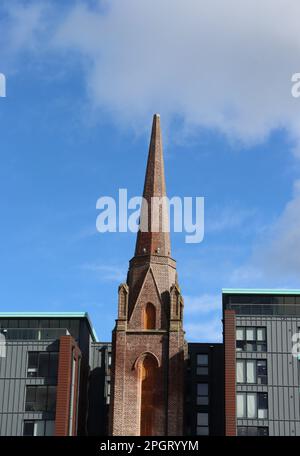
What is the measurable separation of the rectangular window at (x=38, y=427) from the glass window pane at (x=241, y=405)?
15.5 metres

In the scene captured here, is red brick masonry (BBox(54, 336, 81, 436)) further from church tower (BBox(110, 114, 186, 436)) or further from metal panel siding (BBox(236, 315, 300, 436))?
metal panel siding (BBox(236, 315, 300, 436))

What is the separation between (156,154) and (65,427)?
1213 inches

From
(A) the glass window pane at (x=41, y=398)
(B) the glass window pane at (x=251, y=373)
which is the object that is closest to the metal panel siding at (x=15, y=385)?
(A) the glass window pane at (x=41, y=398)

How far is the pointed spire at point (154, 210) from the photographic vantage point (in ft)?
309

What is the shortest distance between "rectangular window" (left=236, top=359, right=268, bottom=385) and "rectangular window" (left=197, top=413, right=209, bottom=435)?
991 centimetres

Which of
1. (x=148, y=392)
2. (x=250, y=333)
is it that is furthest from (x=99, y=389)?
(x=250, y=333)

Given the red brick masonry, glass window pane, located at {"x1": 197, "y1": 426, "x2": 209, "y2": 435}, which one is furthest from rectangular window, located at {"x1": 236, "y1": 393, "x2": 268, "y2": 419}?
the red brick masonry

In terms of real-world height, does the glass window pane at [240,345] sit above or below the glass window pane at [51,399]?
above

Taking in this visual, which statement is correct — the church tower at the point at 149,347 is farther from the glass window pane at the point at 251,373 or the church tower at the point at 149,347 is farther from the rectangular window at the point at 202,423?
the glass window pane at the point at 251,373

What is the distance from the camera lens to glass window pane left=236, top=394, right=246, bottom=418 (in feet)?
265
